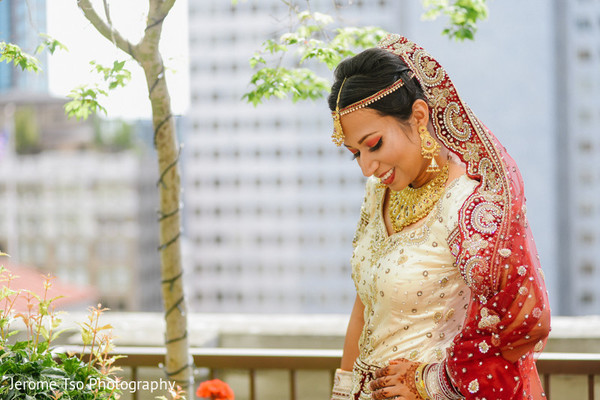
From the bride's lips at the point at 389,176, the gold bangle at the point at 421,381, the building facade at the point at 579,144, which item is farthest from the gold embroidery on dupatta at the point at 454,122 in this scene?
the building facade at the point at 579,144

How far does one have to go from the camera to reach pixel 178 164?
160 cm

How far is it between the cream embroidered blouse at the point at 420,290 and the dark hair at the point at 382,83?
0.17 metres

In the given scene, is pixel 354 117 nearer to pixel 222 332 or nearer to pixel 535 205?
pixel 222 332

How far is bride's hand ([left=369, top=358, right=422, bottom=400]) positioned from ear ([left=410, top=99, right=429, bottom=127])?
43cm

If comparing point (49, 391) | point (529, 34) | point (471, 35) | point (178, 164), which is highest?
point (529, 34)

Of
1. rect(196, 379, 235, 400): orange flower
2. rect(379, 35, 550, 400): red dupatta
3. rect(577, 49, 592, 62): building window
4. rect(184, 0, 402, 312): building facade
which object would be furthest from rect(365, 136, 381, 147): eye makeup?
rect(577, 49, 592, 62): building window

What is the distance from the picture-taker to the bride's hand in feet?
3.70

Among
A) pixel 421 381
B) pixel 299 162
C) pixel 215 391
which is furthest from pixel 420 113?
pixel 299 162

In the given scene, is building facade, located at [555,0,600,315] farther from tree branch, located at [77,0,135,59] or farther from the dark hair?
the dark hair

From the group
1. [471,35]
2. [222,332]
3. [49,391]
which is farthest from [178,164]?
[222,332]

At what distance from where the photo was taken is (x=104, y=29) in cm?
149

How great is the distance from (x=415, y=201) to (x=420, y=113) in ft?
0.59

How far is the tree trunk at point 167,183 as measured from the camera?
151 centimetres

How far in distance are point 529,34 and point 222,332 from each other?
4098 centimetres
